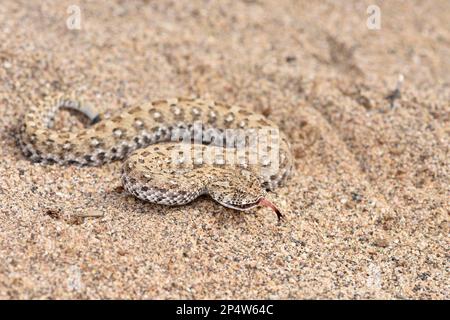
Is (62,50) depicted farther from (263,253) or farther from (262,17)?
(263,253)

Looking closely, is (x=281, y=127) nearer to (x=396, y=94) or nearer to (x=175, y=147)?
(x=175, y=147)

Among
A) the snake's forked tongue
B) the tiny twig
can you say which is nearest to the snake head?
the snake's forked tongue

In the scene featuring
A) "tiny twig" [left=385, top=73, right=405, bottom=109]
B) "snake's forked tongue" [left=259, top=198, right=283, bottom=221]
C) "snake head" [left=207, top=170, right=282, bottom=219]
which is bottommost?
"snake's forked tongue" [left=259, top=198, right=283, bottom=221]

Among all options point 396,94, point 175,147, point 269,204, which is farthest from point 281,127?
point 269,204

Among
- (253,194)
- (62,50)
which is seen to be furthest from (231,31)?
(253,194)

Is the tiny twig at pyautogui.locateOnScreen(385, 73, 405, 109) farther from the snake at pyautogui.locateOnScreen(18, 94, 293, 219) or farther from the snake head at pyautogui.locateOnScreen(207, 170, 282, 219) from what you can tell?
the snake head at pyautogui.locateOnScreen(207, 170, 282, 219)

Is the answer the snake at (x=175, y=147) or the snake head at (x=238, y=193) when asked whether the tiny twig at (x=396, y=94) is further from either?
the snake head at (x=238, y=193)
